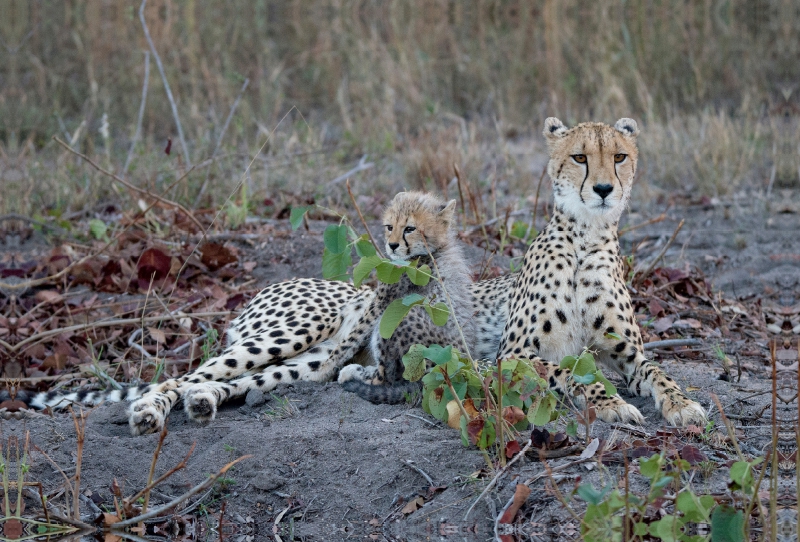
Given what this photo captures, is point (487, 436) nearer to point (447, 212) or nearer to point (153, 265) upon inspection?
point (447, 212)

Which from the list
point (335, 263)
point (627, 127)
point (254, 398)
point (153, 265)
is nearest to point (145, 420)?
point (254, 398)

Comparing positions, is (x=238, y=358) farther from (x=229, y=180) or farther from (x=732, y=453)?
(x=229, y=180)

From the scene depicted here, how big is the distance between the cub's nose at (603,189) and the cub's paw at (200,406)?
1.74 m

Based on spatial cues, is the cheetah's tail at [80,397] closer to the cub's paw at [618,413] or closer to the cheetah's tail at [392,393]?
the cheetah's tail at [392,393]

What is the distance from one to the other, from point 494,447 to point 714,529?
0.84 m

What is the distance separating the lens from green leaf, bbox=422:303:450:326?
3.00m

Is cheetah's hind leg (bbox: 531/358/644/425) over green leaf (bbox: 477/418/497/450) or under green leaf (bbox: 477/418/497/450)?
under

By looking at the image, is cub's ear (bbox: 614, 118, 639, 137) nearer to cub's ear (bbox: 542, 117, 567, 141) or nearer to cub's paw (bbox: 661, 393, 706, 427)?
cub's ear (bbox: 542, 117, 567, 141)

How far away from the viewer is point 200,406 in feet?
11.7

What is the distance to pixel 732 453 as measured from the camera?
115 inches

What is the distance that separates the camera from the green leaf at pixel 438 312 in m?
3.00

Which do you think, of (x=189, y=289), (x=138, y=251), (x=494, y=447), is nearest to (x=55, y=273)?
(x=138, y=251)

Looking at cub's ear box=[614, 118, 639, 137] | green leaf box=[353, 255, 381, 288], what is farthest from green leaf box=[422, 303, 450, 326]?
cub's ear box=[614, 118, 639, 137]

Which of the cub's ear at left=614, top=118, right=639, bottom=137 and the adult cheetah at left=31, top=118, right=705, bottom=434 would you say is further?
the cub's ear at left=614, top=118, right=639, bottom=137
